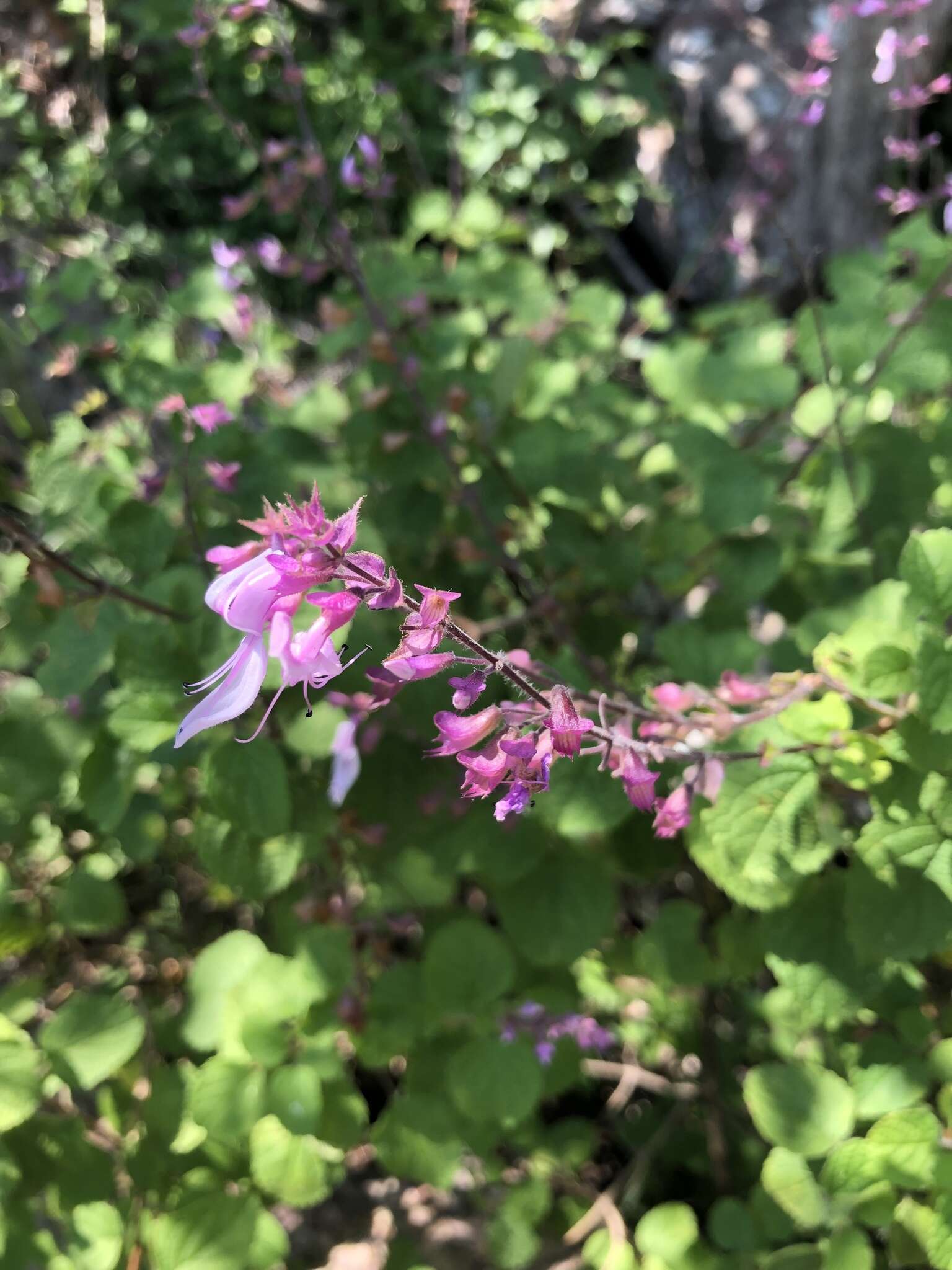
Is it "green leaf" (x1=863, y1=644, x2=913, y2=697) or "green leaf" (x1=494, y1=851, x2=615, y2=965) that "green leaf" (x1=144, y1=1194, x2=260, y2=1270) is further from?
"green leaf" (x1=863, y1=644, x2=913, y2=697)

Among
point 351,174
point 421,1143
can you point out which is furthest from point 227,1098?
point 351,174

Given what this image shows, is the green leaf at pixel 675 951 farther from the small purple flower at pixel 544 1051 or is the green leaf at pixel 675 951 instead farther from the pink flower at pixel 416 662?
the pink flower at pixel 416 662

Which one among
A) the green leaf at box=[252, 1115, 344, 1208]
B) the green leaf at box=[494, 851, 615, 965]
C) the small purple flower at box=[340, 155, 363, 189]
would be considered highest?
the small purple flower at box=[340, 155, 363, 189]

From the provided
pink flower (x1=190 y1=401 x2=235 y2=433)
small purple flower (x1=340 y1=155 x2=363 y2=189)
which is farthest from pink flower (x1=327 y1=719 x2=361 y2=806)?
small purple flower (x1=340 y1=155 x2=363 y2=189)

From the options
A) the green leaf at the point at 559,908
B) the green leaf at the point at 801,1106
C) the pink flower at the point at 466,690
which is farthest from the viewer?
the green leaf at the point at 559,908

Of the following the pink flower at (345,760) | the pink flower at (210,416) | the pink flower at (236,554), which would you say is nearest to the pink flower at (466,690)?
the pink flower at (236,554)

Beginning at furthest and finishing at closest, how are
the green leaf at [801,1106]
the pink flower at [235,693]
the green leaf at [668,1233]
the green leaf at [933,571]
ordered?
the green leaf at [668,1233] → the green leaf at [801,1106] → the green leaf at [933,571] → the pink flower at [235,693]
